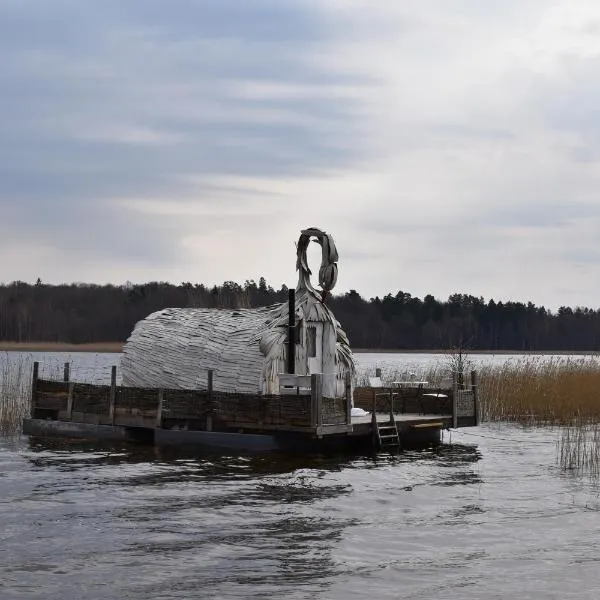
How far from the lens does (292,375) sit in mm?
25781

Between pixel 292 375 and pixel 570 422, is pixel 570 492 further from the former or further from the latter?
pixel 570 422

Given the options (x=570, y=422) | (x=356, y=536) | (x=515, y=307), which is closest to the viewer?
(x=356, y=536)

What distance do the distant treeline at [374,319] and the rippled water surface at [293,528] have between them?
257ft

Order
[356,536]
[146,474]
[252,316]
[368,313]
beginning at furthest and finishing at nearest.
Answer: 1. [368,313]
2. [252,316]
3. [146,474]
4. [356,536]

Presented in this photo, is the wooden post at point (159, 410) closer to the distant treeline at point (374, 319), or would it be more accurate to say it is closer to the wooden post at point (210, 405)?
the wooden post at point (210, 405)

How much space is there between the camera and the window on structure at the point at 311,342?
29.1m

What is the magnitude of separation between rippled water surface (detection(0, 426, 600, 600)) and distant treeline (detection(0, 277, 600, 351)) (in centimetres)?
7823

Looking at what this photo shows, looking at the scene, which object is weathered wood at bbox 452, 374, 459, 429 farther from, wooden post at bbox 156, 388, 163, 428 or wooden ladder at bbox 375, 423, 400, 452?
wooden post at bbox 156, 388, 163, 428

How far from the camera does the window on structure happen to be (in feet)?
95.3

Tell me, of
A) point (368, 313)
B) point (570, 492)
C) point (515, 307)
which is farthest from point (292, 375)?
point (515, 307)

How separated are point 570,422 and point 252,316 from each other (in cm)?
1321

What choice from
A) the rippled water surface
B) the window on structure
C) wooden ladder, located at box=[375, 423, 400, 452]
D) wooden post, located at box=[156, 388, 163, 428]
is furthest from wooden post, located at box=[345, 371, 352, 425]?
wooden post, located at box=[156, 388, 163, 428]

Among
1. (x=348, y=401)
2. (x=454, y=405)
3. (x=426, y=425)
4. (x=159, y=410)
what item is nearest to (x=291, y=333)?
(x=348, y=401)

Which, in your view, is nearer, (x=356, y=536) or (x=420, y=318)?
(x=356, y=536)
